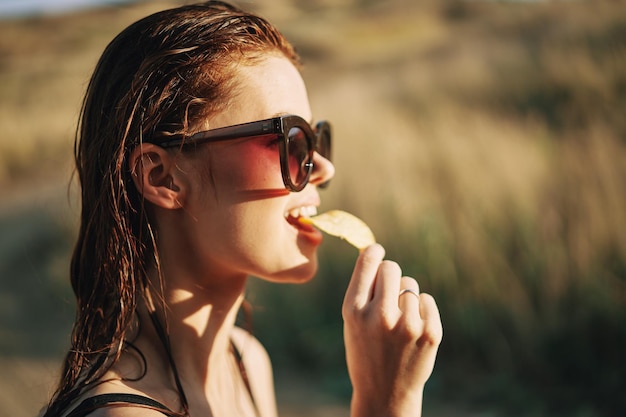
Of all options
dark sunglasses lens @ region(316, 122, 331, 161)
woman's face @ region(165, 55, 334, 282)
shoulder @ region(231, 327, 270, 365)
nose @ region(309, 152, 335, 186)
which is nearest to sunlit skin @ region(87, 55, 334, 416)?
woman's face @ region(165, 55, 334, 282)

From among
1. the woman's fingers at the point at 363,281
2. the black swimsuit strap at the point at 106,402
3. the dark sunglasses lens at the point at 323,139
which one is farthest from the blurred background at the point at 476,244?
the woman's fingers at the point at 363,281

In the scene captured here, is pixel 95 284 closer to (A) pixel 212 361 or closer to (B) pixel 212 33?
(A) pixel 212 361

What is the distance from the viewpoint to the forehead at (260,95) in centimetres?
197

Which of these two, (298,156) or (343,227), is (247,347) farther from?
(298,156)

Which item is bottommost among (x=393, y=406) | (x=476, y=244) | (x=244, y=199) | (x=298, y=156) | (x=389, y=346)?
(x=476, y=244)

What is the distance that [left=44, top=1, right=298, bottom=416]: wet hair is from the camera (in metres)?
1.90

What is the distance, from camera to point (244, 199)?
1953 mm

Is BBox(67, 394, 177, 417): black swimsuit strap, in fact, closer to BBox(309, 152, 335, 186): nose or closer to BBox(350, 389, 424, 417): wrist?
BBox(350, 389, 424, 417): wrist

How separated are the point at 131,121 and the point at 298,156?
55 centimetres

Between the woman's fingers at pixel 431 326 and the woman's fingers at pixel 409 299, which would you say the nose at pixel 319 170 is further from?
the woman's fingers at pixel 431 326

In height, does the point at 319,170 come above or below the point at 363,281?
above

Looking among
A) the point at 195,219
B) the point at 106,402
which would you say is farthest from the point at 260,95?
the point at 106,402

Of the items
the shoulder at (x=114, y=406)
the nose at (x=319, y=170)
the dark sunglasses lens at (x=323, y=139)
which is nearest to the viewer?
the shoulder at (x=114, y=406)

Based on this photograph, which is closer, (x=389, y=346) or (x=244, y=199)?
(x=389, y=346)
